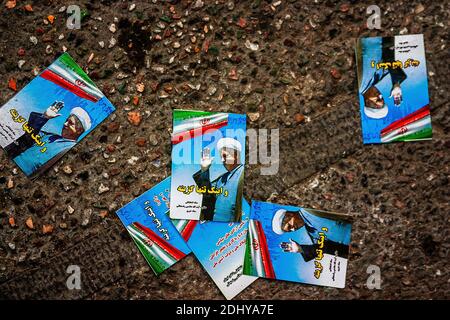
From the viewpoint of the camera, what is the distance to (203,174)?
148cm

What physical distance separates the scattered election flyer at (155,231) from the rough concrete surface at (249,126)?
34 millimetres

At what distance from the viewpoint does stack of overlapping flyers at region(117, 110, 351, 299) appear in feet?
4.87

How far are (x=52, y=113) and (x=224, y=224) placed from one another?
2.16 feet

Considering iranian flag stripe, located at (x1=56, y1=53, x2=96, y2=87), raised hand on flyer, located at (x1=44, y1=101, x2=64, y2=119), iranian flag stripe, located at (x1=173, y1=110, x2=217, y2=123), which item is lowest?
iranian flag stripe, located at (x1=173, y1=110, x2=217, y2=123)

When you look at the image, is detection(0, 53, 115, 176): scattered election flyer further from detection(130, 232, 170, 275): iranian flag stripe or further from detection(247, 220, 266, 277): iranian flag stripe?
detection(247, 220, 266, 277): iranian flag stripe

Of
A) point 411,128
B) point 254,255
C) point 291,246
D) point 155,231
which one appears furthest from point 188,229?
point 411,128

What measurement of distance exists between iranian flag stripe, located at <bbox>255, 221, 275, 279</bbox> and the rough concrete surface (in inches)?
1.3

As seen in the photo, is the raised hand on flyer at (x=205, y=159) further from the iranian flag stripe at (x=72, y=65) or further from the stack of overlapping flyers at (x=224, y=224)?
the iranian flag stripe at (x=72, y=65)

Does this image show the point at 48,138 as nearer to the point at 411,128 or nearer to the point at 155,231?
the point at 155,231

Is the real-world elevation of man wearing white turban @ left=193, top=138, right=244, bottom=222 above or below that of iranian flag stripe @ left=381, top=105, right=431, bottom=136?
below

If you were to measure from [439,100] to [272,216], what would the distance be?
65 centimetres

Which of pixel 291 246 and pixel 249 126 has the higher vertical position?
pixel 249 126

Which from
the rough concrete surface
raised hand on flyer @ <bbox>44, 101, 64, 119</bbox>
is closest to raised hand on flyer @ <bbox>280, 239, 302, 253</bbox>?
the rough concrete surface

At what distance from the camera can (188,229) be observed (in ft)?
4.92
